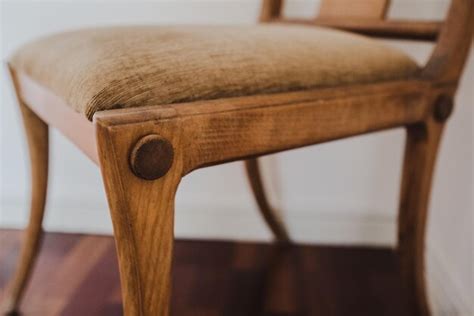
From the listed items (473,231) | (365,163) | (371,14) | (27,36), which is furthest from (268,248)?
(27,36)

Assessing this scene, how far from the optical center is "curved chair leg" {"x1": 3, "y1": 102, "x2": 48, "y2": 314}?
0.64 m

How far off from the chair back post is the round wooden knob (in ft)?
1.23

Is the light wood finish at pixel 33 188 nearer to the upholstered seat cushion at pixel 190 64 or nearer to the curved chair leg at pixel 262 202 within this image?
the upholstered seat cushion at pixel 190 64

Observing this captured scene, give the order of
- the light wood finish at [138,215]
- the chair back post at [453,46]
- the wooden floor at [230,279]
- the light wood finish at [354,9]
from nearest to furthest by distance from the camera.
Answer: the light wood finish at [138,215] → the chair back post at [453,46] → the light wood finish at [354,9] → the wooden floor at [230,279]

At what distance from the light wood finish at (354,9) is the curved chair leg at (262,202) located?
321 mm

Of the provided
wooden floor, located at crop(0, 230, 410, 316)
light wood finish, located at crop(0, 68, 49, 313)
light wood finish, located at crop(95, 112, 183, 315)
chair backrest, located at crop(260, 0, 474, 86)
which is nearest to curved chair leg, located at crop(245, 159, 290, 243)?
wooden floor, located at crop(0, 230, 410, 316)

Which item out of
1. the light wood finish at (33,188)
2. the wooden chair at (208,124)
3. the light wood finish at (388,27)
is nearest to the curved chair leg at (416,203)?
the wooden chair at (208,124)

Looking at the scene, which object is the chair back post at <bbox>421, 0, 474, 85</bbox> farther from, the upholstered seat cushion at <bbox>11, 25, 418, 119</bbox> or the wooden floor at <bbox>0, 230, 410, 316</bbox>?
the wooden floor at <bbox>0, 230, 410, 316</bbox>

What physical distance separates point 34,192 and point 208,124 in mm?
435

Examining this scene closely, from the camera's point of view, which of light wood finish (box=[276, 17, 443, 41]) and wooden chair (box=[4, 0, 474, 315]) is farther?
light wood finish (box=[276, 17, 443, 41])

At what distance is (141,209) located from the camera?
0.34m

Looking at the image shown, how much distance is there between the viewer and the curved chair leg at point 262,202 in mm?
922

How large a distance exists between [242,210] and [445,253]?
0.46 m

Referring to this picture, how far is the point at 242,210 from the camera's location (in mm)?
1086
